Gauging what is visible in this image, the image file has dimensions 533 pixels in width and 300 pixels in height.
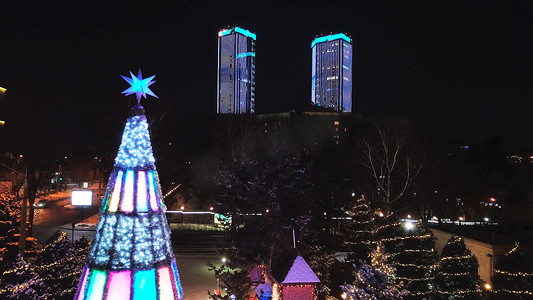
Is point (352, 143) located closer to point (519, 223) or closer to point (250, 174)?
point (519, 223)

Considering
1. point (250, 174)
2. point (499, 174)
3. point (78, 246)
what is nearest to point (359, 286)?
point (250, 174)

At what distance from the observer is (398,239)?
12.2 meters

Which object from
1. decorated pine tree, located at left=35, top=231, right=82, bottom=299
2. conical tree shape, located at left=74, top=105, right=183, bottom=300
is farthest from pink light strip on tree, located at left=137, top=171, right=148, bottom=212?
decorated pine tree, located at left=35, top=231, right=82, bottom=299

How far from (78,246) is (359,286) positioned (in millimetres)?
9987

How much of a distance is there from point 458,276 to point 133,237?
30.9ft

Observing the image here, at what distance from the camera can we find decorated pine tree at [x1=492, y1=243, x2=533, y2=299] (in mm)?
10180

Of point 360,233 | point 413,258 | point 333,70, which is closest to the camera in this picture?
point 413,258

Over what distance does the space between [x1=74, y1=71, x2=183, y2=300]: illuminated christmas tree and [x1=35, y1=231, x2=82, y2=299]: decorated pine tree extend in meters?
4.80

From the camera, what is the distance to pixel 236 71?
127438 mm

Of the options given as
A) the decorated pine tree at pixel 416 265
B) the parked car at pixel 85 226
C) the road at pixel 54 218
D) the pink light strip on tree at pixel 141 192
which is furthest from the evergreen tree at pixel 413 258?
the parked car at pixel 85 226

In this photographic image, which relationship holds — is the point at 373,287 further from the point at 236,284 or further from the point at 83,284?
the point at 83,284

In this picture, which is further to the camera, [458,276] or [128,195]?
[458,276]

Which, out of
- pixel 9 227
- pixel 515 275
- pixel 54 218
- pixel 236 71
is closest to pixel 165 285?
pixel 515 275

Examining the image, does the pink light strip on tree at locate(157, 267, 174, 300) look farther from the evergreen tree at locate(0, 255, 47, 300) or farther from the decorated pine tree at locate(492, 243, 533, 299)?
the decorated pine tree at locate(492, 243, 533, 299)
